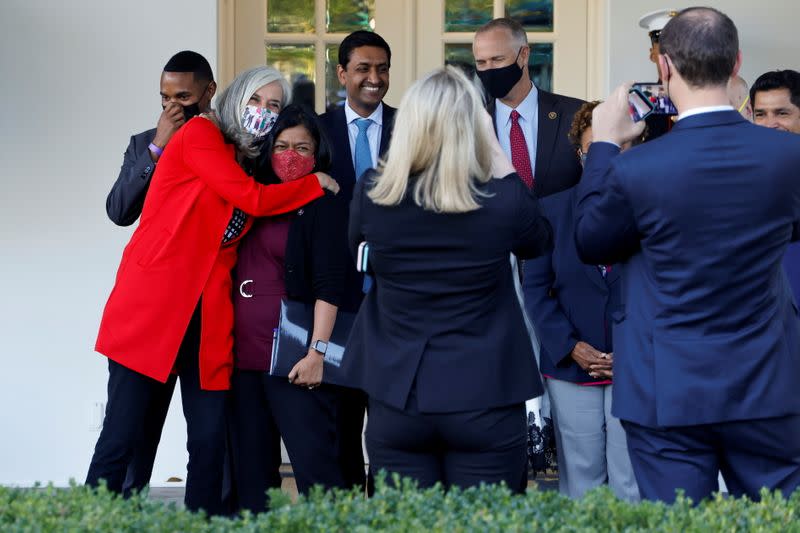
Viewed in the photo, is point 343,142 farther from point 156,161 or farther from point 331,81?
point 331,81

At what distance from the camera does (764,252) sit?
125 inches

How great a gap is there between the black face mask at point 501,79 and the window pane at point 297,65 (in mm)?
1568

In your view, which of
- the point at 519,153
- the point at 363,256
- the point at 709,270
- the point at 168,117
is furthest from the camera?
the point at 519,153

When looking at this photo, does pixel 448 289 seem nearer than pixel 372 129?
Yes

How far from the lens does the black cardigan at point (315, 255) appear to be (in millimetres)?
4469

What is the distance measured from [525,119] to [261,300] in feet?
4.62

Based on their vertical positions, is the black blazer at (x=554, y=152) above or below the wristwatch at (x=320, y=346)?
above

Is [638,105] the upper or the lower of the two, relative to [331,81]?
lower

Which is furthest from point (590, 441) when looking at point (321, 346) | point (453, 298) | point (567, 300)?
point (453, 298)

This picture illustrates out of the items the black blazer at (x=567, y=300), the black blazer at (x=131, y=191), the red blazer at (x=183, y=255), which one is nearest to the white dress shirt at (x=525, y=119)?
the black blazer at (x=567, y=300)

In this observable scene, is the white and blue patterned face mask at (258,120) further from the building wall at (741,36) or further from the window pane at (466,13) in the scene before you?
the building wall at (741,36)

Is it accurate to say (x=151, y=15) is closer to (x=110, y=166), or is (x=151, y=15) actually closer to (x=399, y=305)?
(x=110, y=166)

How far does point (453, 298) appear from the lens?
343 centimetres

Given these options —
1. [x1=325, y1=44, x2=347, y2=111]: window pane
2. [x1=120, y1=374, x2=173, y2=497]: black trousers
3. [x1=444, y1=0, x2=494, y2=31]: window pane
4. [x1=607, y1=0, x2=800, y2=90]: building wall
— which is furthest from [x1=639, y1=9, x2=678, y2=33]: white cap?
[x1=120, y1=374, x2=173, y2=497]: black trousers
